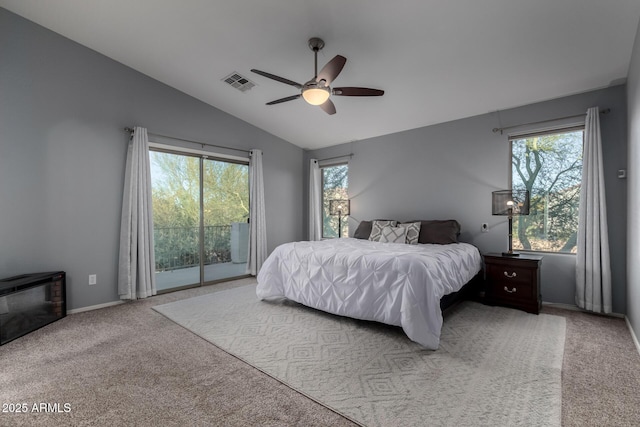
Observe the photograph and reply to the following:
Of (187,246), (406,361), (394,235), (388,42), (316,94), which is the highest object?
(388,42)

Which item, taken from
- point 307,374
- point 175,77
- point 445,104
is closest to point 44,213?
point 175,77

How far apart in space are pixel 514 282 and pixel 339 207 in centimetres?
297

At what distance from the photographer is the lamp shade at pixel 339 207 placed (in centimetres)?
543

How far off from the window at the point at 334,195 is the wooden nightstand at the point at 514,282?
2757 millimetres

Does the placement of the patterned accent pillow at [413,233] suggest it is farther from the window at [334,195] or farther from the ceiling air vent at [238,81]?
the ceiling air vent at [238,81]

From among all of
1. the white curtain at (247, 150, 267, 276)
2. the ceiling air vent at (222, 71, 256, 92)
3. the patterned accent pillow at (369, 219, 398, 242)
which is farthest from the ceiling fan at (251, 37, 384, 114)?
the white curtain at (247, 150, 267, 276)

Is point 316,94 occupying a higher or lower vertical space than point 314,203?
higher

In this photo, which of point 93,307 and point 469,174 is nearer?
point 93,307

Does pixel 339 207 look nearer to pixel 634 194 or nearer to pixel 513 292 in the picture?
pixel 513 292

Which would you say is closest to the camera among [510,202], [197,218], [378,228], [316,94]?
[316,94]

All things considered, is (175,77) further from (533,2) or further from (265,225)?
(533,2)

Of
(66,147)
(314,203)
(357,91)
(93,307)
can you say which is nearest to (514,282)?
(357,91)

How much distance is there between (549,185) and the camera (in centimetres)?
369

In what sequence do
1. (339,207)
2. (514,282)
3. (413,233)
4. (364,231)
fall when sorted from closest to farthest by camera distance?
(514,282), (413,233), (364,231), (339,207)
